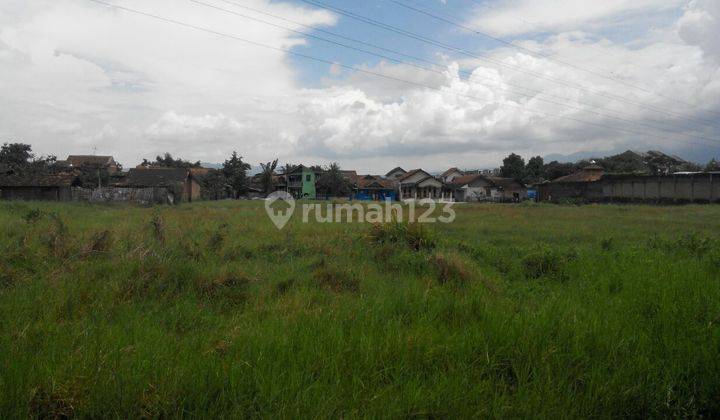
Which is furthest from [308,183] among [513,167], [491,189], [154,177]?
[513,167]

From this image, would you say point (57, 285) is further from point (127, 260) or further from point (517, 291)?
point (517, 291)

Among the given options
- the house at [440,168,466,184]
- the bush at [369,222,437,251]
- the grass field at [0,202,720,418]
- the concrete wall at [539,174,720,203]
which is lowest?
the grass field at [0,202,720,418]

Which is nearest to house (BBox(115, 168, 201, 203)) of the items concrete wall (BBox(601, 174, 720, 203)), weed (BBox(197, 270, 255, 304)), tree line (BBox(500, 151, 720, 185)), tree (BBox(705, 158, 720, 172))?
weed (BBox(197, 270, 255, 304))

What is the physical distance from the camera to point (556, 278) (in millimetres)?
6941

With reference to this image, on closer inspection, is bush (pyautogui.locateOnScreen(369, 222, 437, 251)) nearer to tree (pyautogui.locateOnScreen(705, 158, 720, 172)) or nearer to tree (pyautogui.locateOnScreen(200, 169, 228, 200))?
tree (pyautogui.locateOnScreen(200, 169, 228, 200))

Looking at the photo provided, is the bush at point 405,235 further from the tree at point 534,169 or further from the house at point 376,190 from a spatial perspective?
the tree at point 534,169

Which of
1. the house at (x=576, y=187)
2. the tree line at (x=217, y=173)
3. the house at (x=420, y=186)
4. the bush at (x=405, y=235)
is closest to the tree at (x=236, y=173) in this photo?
the tree line at (x=217, y=173)

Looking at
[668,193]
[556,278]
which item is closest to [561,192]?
[668,193]

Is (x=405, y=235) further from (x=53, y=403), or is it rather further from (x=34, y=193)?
(x=34, y=193)

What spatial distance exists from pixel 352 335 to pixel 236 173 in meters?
50.9

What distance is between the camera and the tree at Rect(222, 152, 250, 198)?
52125 mm

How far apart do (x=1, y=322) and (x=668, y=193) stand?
3786 centimetres

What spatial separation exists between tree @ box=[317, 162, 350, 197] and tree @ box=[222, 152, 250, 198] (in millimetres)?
9372

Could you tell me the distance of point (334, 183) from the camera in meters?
54.0
